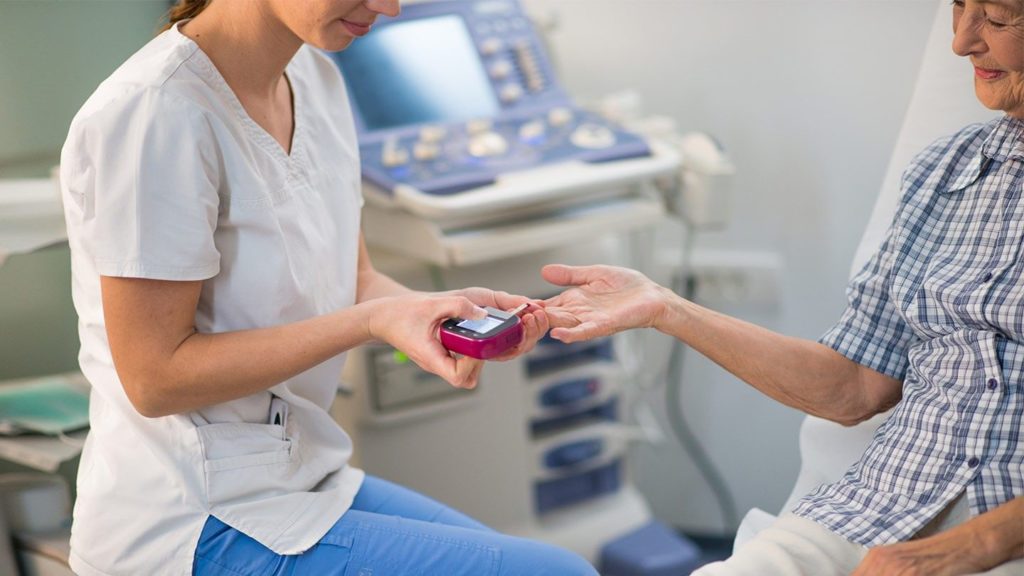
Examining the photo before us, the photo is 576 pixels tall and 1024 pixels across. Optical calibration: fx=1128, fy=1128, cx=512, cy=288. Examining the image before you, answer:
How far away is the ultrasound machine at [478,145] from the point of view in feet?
5.88

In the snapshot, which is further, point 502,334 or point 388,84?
point 388,84

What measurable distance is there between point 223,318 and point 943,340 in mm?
790

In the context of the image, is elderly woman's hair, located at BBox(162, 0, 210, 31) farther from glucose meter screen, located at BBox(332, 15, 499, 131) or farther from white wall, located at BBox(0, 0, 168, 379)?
glucose meter screen, located at BBox(332, 15, 499, 131)

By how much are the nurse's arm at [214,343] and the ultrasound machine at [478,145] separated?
22.3 inches

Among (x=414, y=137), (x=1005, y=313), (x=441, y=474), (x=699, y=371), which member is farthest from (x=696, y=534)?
(x=1005, y=313)

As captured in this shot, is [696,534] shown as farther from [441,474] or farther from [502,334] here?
[502,334]

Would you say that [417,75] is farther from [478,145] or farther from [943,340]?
[943,340]

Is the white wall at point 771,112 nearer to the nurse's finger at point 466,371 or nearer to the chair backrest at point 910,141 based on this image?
the chair backrest at point 910,141

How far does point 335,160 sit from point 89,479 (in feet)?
1.53

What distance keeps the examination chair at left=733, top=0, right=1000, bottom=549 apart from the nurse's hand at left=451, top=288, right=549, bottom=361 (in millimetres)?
385

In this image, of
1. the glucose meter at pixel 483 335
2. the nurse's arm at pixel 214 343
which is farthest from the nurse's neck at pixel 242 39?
the glucose meter at pixel 483 335

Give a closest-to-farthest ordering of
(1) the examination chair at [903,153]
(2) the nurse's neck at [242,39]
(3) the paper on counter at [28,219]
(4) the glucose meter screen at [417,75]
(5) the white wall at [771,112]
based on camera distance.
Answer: (2) the nurse's neck at [242,39] < (1) the examination chair at [903,153] < (3) the paper on counter at [28,219] < (4) the glucose meter screen at [417,75] < (5) the white wall at [771,112]

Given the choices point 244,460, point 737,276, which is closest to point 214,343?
point 244,460

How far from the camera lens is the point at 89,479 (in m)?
1.25
